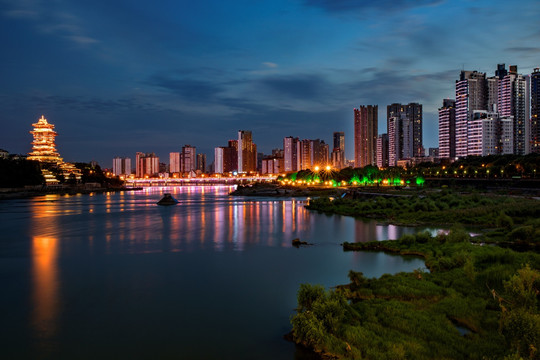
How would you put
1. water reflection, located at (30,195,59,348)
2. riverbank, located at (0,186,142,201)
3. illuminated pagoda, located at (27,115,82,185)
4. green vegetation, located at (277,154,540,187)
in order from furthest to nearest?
illuminated pagoda, located at (27,115,82,185) → riverbank, located at (0,186,142,201) → green vegetation, located at (277,154,540,187) → water reflection, located at (30,195,59,348)

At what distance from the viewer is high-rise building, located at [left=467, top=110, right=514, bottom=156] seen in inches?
4737

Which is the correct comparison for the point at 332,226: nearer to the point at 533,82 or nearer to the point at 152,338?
the point at 152,338

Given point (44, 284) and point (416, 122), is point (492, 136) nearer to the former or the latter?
point (416, 122)

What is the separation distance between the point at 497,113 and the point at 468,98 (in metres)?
13.2

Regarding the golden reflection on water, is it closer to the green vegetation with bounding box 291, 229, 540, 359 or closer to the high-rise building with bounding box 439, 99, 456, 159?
the green vegetation with bounding box 291, 229, 540, 359

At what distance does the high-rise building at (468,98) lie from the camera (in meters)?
135

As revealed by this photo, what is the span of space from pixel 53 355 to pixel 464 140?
140 meters

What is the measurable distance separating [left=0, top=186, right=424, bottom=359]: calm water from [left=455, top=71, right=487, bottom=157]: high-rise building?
4746 inches

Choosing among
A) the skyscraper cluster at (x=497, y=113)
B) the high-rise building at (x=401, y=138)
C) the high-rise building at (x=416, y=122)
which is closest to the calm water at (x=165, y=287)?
the skyscraper cluster at (x=497, y=113)

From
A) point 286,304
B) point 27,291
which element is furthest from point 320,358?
point 27,291

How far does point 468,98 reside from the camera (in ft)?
449

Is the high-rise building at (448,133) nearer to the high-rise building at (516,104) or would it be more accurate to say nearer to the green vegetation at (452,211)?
the high-rise building at (516,104)

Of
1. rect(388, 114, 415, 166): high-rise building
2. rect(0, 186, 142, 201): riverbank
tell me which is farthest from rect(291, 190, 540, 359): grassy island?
rect(388, 114, 415, 166): high-rise building

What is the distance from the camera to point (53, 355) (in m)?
9.08
